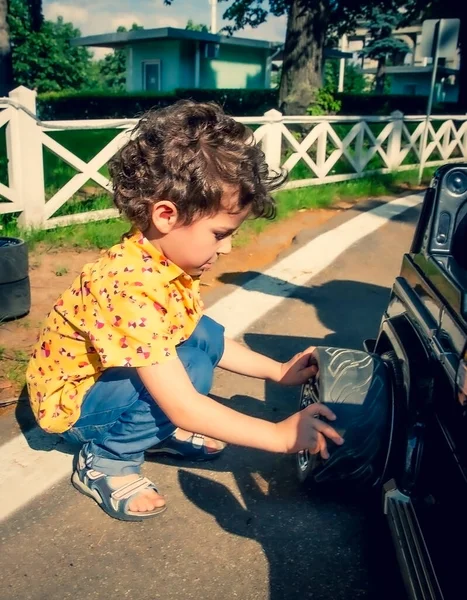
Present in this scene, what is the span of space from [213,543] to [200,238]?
92cm

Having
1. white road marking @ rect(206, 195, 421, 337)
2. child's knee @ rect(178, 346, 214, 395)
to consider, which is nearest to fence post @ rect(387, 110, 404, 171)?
white road marking @ rect(206, 195, 421, 337)

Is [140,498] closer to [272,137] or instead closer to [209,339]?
[209,339]

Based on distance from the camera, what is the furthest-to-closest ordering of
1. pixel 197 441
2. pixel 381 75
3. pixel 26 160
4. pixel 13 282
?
1. pixel 381 75
2. pixel 26 160
3. pixel 13 282
4. pixel 197 441

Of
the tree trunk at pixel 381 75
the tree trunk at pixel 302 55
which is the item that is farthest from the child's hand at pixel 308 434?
the tree trunk at pixel 381 75

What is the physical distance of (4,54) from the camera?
9.82 meters

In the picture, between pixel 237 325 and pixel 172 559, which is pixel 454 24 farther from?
pixel 172 559

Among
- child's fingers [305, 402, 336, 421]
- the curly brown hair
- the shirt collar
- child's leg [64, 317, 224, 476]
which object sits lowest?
child's leg [64, 317, 224, 476]

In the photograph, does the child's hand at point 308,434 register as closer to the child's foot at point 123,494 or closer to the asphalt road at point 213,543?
the asphalt road at point 213,543

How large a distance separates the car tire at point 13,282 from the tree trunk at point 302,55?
28.0ft

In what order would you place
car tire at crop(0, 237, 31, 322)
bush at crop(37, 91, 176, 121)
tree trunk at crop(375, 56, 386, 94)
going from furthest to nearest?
tree trunk at crop(375, 56, 386, 94) < bush at crop(37, 91, 176, 121) < car tire at crop(0, 237, 31, 322)

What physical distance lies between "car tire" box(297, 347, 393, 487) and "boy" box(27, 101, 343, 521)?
0.06m

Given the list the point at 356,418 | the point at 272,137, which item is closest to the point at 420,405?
Answer: the point at 356,418

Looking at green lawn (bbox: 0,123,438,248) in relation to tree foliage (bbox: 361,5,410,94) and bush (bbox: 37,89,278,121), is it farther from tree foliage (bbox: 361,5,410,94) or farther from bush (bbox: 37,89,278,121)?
tree foliage (bbox: 361,5,410,94)

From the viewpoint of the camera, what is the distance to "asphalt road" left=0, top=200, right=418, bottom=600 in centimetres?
183
